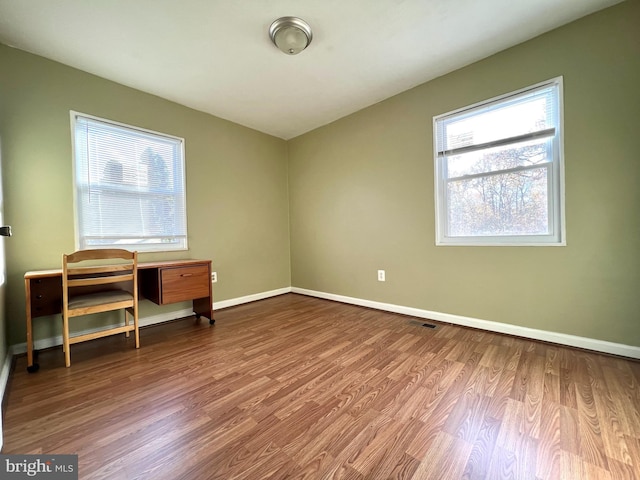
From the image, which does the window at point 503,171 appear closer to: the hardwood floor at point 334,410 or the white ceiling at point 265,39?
the white ceiling at point 265,39

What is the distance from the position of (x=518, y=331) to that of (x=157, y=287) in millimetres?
3171

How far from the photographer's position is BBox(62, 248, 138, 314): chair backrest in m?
1.84

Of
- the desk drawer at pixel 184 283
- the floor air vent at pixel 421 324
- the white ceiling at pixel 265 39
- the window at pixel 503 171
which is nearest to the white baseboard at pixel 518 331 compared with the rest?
the floor air vent at pixel 421 324

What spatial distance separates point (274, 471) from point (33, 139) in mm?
2953

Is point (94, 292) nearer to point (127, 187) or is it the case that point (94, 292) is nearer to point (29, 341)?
point (29, 341)

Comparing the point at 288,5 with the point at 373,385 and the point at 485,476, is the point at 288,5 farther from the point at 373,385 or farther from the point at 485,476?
the point at 485,476

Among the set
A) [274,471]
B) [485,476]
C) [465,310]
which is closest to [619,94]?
[465,310]

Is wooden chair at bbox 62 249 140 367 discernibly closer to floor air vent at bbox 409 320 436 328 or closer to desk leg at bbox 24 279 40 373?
desk leg at bbox 24 279 40 373

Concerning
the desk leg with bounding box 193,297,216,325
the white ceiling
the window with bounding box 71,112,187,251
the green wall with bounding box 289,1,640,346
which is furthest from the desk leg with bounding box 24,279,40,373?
the green wall with bounding box 289,1,640,346

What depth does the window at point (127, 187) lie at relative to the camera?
2.31 metres

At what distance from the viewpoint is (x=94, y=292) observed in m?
2.21

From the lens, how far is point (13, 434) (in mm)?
1171

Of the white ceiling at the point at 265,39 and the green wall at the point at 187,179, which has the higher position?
the white ceiling at the point at 265,39

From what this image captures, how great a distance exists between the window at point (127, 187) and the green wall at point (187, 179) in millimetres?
79
